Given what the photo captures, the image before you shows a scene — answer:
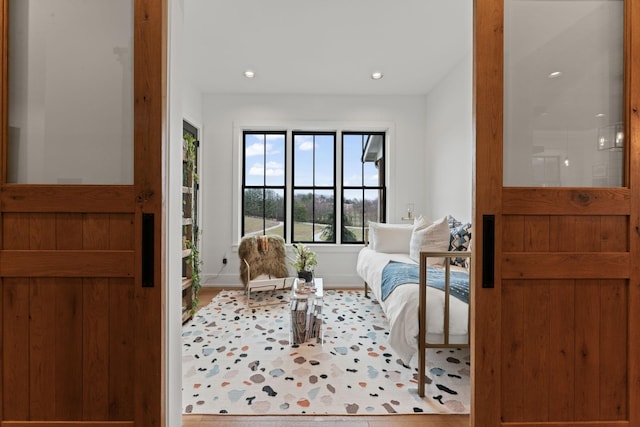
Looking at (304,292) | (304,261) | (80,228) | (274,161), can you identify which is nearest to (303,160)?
(274,161)

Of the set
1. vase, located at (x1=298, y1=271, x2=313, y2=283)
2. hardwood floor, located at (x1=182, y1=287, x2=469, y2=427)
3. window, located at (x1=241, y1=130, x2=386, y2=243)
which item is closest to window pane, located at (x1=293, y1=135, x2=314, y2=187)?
window, located at (x1=241, y1=130, x2=386, y2=243)

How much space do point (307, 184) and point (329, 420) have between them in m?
3.40

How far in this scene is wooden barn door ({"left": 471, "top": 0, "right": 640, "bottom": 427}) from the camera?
1221 mm

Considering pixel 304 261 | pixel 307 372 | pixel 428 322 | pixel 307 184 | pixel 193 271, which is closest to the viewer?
pixel 428 322

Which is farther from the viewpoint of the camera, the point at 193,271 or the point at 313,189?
the point at 313,189

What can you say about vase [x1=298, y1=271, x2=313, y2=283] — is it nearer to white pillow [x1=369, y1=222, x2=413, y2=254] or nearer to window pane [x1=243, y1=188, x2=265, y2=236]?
white pillow [x1=369, y1=222, x2=413, y2=254]

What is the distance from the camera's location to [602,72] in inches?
50.3

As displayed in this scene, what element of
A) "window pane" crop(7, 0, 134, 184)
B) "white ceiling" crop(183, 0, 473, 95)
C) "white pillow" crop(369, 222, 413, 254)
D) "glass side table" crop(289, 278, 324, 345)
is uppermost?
"white ceiling" crop(183, 0, 473, 95)

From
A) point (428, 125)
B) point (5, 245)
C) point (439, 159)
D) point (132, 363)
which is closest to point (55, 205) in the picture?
point (5, 245)

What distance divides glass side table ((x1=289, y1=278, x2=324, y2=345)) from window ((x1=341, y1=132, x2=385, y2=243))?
1998 millimetres

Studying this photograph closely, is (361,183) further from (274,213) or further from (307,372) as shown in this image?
(307,372)

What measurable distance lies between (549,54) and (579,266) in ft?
2.86

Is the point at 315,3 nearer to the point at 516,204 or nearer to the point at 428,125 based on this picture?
the point at 516,204

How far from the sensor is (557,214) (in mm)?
1236
